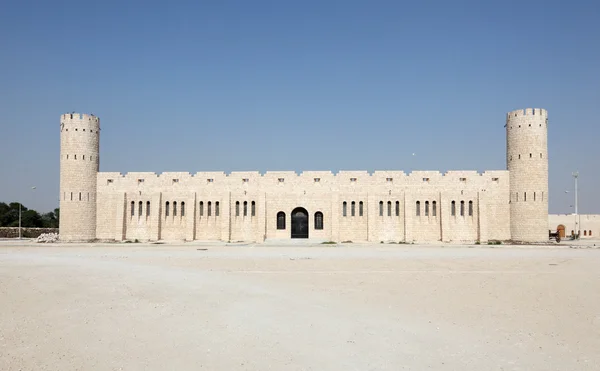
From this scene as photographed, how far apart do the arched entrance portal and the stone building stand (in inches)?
3.3

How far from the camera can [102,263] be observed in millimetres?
22109

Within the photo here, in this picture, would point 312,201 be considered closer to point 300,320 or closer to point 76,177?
point 76,177

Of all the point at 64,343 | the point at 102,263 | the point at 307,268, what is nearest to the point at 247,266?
the point at 307,268

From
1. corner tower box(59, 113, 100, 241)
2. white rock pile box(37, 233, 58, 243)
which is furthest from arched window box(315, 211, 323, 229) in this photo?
white rock pile box(37, 233, 58, 243)

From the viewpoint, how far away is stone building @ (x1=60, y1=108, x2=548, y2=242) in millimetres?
41219

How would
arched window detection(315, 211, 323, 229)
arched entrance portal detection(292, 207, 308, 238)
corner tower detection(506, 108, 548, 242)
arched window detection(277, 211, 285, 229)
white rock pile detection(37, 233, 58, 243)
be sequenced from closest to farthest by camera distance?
corner tower detection(506, 108, 548, 242) → arched window detection(315, 211, 323, 229) → white rock pile detection(37, 233, 58, 243) → arched window detection(277, 211, 285, 229) → arched entrance portal detection(292, 207, 308, 238)

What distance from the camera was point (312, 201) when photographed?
138ft

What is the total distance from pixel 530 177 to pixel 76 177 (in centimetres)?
3722

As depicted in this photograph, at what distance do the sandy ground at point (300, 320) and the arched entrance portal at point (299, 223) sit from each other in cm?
2376

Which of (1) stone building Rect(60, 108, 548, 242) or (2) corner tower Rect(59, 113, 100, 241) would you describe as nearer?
(1) stone building Rect(60, 108, 548, 242)

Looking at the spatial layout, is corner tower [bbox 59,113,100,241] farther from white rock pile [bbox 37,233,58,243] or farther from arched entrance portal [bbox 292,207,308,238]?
arched entrance portal [bbox 292,207,308,238]

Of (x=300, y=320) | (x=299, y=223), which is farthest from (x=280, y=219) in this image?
(x=300, y=320)

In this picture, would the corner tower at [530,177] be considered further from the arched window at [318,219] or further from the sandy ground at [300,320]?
the sandy ground at [300,320]

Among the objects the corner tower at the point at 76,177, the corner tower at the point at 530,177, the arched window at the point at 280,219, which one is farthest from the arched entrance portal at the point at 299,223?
the corner tower at the point at 76,177
